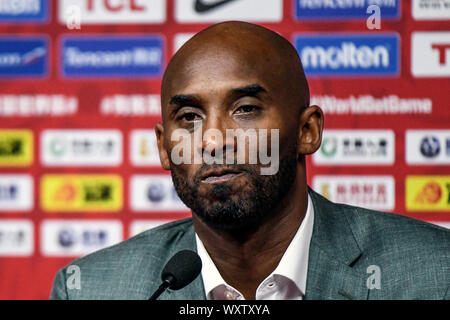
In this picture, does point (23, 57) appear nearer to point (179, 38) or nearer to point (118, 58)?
point (118, 58)

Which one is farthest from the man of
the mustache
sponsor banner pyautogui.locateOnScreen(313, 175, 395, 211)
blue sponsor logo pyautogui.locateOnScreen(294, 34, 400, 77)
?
blue sponsor logo pyautogui.locateOnScreen(294, 34, 400, 77)

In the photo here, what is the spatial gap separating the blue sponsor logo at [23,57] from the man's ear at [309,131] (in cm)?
100

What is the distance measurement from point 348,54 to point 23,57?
3.28 ft

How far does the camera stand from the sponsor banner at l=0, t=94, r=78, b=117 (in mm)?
1926

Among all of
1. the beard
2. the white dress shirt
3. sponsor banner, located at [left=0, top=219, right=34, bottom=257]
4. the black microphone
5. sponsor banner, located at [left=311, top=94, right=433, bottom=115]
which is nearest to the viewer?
the black microphone

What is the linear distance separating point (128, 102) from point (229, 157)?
2.85 feet

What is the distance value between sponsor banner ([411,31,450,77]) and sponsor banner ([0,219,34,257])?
1272mm

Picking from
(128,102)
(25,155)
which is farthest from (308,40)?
(25,155)

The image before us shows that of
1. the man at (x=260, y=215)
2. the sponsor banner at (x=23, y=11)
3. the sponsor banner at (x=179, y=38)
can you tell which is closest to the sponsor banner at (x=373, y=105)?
the sponsor banner at (x=179, y=38)

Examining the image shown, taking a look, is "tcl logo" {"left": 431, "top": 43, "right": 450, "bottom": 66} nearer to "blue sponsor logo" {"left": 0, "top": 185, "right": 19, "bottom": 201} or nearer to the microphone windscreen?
the microphone windscreen

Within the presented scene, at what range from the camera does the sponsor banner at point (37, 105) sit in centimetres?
193

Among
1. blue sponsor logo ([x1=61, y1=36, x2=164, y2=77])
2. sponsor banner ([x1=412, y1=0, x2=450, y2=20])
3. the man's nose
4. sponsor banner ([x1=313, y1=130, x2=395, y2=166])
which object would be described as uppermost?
sponsor banner ([x1=412, y1=0, x2=450, y2=20])

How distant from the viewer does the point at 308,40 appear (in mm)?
1882
